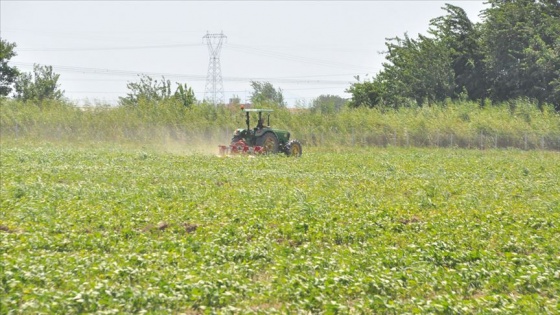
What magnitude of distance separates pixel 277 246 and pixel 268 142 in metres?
23.3

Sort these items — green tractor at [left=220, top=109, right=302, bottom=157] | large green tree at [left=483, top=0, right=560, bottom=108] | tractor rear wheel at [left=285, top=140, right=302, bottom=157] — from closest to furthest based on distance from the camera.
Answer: green tractor at [left=220, top=109, right=302, bottom=157] < tractor rear wheel at [left=285, top=140, right=302, bottom=157] < large green tree at [left=483, top=0, right=560, bottom=108]

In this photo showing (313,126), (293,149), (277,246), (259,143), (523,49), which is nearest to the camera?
(277,246)

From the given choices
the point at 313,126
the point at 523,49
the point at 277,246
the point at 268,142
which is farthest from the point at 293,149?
the point at 523,49

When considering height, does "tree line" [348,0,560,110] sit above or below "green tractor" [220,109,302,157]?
above

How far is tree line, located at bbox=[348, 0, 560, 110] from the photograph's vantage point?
62250mm

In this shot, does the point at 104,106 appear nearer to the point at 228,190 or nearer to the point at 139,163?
the point at 139,163

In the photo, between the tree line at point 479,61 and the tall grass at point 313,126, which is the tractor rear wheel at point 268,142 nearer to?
the tall grass at point 313,126

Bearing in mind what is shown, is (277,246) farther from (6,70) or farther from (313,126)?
(6,70)

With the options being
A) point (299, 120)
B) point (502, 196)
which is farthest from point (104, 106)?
point (502, 196)

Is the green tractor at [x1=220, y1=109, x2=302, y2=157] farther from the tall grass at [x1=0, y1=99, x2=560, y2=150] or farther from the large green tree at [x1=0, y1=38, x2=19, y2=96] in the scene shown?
the large green tree at [x1=0, y1=38, x2=19, y2=96]

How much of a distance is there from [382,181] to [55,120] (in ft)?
124

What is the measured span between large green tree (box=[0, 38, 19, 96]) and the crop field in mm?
53015

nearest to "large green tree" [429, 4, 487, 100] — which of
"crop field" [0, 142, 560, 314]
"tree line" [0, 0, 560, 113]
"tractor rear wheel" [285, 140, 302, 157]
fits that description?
"tree line" [0, 0, 560, 113]

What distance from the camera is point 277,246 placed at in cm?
1223
